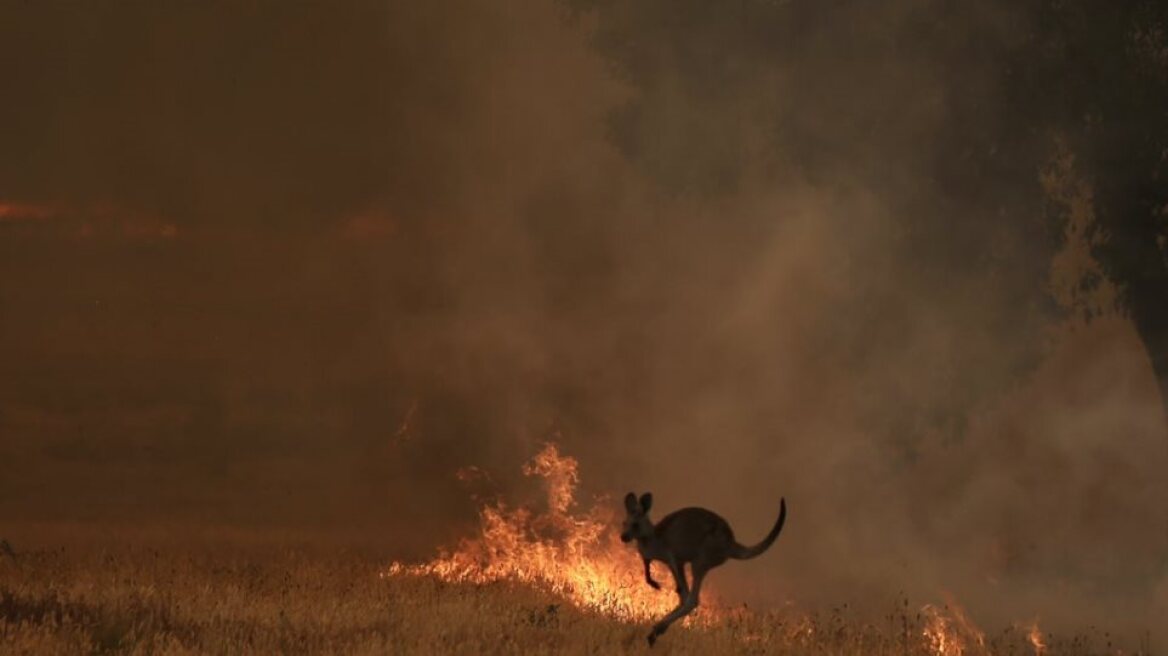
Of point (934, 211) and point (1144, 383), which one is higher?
point (934, 211)

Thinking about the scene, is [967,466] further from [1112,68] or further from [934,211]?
[1112,68]

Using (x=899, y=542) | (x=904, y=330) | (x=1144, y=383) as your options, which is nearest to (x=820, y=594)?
(x=899, y=542)

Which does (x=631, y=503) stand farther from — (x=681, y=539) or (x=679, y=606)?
(x=679, y=606)

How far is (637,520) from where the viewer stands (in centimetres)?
1684

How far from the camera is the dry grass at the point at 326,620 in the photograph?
1609 centimetres

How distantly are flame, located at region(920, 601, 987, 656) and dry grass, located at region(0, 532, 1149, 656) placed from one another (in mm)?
155

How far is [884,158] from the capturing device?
1149 inches

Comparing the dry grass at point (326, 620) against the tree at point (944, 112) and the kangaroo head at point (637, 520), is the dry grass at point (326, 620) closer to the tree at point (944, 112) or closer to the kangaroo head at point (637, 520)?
the kangaroo head at point (637, 520)

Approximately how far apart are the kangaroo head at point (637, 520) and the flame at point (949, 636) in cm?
432

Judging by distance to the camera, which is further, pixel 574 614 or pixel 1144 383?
pixel 1144 383

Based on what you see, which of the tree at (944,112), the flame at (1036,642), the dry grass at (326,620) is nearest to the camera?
the dry grass at (326,620)

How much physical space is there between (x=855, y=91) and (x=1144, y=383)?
7.69 meters

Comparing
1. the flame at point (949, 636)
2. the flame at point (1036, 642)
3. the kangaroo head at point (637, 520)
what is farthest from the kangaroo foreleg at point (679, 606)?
the flame at point (1036, 642)

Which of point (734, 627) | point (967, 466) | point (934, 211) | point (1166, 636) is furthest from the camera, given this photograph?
point (967, 466)
